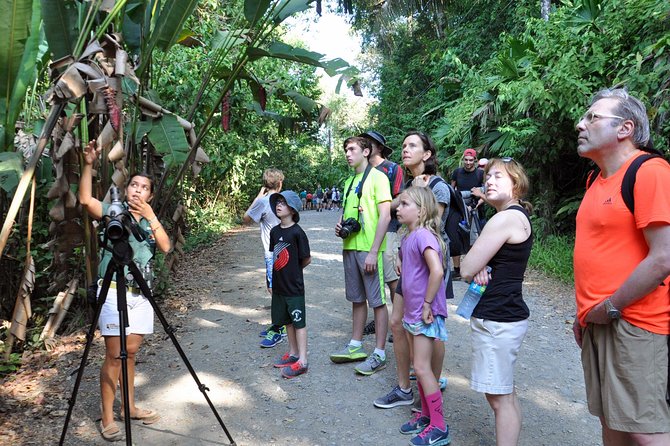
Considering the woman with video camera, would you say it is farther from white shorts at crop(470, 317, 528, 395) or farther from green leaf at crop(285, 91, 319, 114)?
green leaf at crop(285, 91, 319, 114)

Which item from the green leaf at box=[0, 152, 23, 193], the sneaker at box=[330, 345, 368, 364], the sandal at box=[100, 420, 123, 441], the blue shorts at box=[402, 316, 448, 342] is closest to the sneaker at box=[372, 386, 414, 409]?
the blue shorts at box=[402, 316, 448, 342]

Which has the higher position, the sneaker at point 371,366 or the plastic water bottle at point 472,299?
the plastic water bottle at point 472,299

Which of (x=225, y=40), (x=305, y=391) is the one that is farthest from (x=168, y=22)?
(x=305, y=391)

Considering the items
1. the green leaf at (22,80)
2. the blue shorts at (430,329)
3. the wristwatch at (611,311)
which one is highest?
the green leaf at (22,80)

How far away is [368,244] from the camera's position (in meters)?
4.57

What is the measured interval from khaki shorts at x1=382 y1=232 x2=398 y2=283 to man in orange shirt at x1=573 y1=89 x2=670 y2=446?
2.45 metres

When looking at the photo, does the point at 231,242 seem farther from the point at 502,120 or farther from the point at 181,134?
the point at 181,134

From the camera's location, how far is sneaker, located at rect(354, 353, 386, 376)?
4.52m

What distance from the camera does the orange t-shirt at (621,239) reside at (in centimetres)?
220

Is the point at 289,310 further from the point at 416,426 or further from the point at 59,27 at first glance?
the point at 59,27

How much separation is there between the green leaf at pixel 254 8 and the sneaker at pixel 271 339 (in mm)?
3336

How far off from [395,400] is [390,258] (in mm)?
1464

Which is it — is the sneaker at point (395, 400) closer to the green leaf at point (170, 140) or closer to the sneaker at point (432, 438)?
the sneaker at point (432, 438)

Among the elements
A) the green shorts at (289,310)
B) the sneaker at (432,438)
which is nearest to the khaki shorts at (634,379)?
the sneaker at (432,438)
